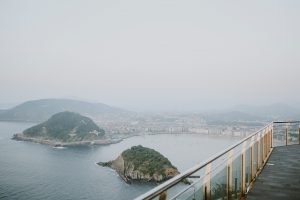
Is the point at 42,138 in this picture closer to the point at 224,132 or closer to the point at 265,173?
the point at 224,132

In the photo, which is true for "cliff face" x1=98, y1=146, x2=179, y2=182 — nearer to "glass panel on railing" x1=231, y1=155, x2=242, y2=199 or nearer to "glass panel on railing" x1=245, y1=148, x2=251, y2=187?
"glass panel on railing" x1=245, y1=148, x2=251, y2=187

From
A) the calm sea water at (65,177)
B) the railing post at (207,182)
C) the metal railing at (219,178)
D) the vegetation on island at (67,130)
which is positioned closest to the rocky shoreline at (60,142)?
the vegetation on island at (67,130)

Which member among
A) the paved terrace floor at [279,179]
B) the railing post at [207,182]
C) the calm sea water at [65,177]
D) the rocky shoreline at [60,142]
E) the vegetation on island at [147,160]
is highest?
the railing post at [207,182]

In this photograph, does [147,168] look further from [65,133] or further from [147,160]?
[65,133]

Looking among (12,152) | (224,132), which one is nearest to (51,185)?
(12,152)

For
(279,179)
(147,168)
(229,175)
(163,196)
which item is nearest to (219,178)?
(229,175)

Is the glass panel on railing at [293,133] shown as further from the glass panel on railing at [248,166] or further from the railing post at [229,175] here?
the railing post at [229,175]

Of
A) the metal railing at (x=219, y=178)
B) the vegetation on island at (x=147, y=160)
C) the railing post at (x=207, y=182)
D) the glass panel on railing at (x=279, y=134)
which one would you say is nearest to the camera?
the metal railing at (x=219, y=178)
